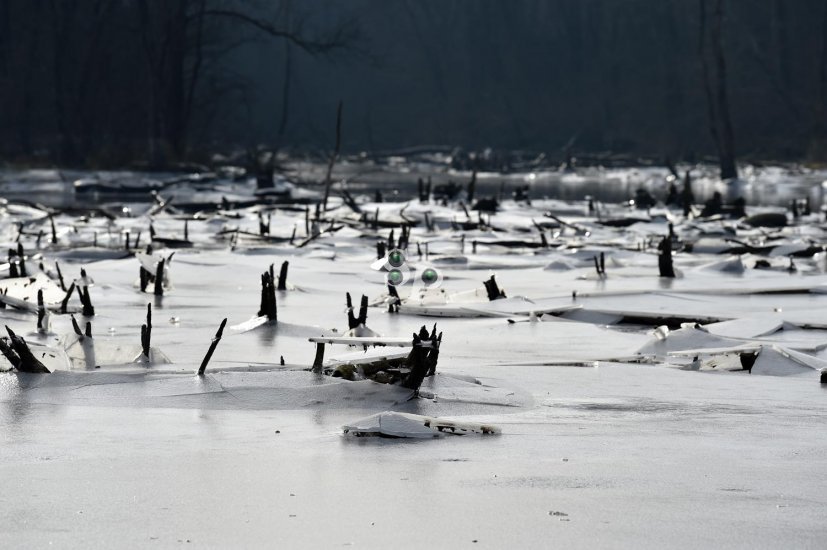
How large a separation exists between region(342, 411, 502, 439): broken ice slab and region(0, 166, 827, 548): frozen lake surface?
0.10 ft

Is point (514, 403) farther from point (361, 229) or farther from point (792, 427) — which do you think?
point (361, 229)

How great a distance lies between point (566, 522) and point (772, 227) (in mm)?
10619

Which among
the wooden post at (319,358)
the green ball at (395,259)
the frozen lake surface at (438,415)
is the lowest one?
the frozen lake surface at (438,415)

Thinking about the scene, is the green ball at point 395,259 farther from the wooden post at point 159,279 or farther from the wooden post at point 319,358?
the wooden post at point 319,358

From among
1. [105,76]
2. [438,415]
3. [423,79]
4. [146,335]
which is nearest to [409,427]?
[438,415]

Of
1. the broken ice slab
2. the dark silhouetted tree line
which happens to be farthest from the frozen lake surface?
the dark silhouetted tree line

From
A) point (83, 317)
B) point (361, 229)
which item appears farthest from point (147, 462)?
point (361, 229)

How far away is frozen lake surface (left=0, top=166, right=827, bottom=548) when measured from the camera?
7.66ft

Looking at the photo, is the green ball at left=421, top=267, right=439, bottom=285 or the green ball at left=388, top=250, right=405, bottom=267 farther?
the green ball at left=388, top=250, right=405, bottom=267

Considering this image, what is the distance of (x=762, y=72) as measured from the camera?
61219mm

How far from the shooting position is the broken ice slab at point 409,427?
3.05 meters

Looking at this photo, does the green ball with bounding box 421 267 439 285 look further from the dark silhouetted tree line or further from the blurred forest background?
the dark silhouetted tree line

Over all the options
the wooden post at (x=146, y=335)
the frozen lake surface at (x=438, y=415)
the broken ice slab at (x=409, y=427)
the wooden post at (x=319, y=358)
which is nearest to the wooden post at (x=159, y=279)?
the frozen lake surface at (x=438, y=415)

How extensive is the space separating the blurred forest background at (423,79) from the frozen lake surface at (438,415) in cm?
2243
